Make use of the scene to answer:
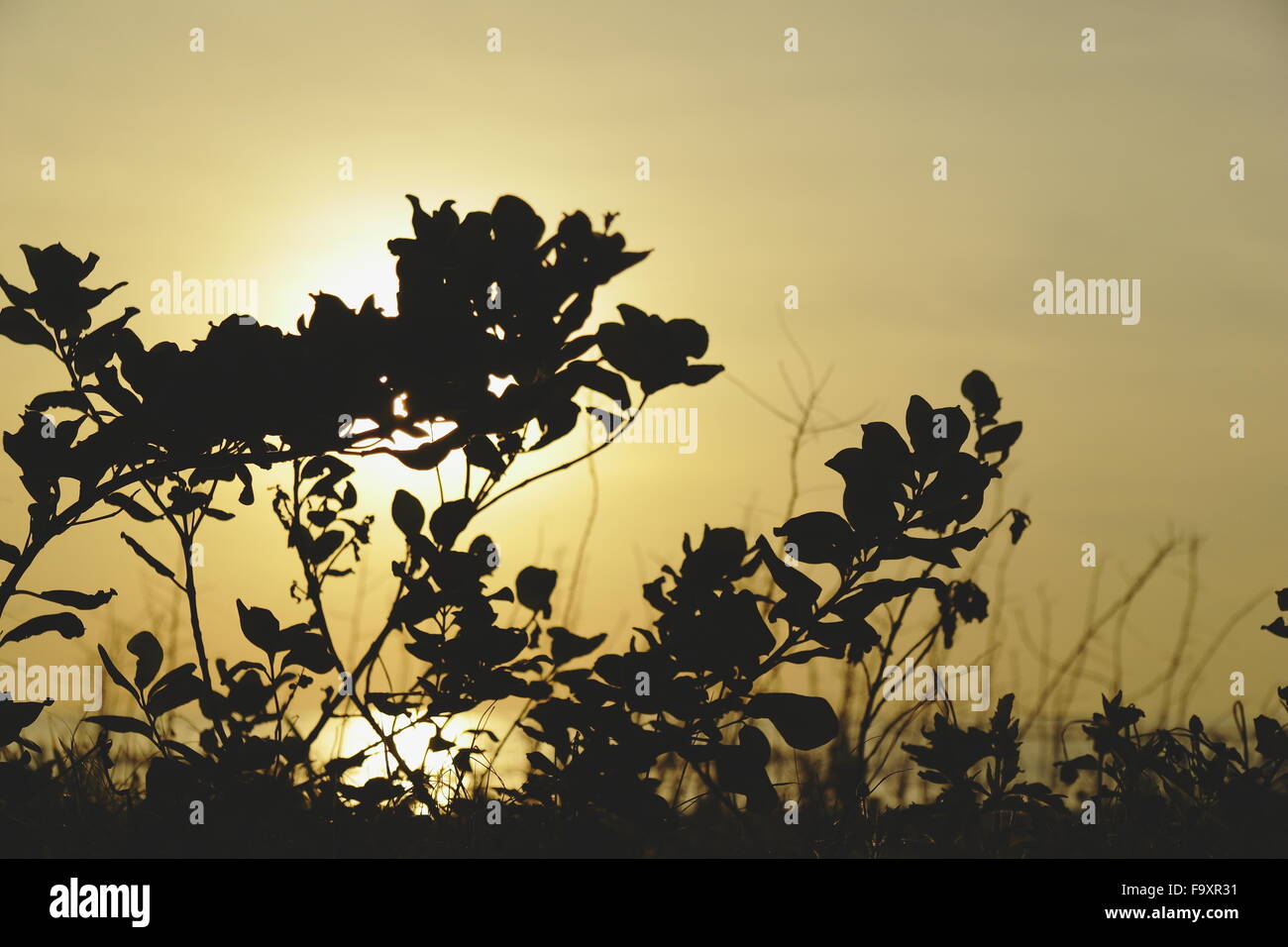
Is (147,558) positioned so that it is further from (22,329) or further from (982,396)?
(982,396)

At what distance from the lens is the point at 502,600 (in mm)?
2855

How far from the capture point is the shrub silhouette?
2.24 metres

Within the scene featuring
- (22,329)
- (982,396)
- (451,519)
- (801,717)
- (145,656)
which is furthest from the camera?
(982,396)

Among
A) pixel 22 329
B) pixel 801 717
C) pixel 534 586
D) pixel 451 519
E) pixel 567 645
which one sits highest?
pixel 22 329

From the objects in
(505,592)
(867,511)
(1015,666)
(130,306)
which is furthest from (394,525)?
(1015,666)

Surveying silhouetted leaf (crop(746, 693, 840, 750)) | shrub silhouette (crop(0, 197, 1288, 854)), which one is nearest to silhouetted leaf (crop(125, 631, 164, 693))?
shrub silhouette (crop(0, 197, 1288, 854))

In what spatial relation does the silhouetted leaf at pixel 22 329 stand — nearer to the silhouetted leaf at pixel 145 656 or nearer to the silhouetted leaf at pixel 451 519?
the silhouetted leaf at pixel 145 656

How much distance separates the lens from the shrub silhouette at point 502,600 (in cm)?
224

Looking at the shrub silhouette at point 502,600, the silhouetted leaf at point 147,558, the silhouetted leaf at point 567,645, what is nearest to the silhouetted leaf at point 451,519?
the shrub silhouette at point 502,600

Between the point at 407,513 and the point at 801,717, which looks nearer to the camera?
the point at 801,717

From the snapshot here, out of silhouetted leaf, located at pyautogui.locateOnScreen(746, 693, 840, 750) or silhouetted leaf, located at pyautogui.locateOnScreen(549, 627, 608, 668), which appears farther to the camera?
silhouetted leaf, located at pyautogui.locateOnScreen(549, 627, 608, 668)

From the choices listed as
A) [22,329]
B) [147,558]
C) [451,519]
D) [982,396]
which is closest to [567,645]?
[451,519]

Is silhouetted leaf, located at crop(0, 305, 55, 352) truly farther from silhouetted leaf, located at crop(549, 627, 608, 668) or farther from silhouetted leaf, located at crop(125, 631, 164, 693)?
silhouetted leaf, located at crop(549, 627, 608, 668)
